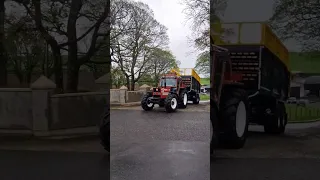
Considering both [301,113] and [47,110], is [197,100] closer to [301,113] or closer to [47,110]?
[301,113]

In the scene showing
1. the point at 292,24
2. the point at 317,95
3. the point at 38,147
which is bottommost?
the point at 38,147

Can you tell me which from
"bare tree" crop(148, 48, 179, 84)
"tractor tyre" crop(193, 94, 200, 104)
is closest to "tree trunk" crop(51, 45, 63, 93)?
"bare tree" crop(148, 48, 179, 84)

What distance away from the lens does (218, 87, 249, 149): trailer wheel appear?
259 centimetres

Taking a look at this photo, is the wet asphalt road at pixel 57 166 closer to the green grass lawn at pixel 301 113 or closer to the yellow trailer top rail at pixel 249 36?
the yellow trailer top rail at pixel 249 36

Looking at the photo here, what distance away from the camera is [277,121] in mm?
2594

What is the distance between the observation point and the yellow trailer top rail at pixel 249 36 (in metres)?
2.47

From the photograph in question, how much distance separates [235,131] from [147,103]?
4.83ft

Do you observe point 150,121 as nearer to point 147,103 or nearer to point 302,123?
point 147,103

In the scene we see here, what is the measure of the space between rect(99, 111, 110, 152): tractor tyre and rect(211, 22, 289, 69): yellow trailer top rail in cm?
118

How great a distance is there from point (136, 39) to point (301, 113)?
73.8 inches

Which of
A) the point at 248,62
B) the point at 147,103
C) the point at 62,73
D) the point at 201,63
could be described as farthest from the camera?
the point at 147,103

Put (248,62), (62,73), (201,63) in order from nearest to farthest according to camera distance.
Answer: (248,62) → (62,73) → (201,63)

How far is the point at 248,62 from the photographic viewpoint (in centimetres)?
248

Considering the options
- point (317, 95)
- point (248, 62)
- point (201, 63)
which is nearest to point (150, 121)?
point (201, 63)
